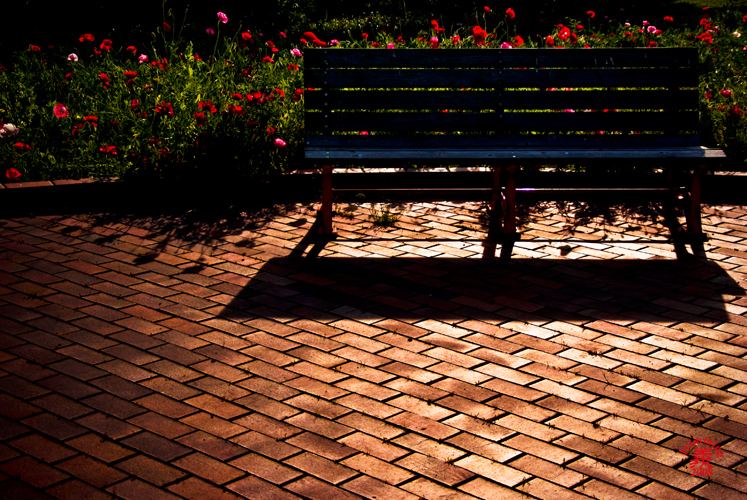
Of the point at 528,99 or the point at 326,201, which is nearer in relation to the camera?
the point at 326,201

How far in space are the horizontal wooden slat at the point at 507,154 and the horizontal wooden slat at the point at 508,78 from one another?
0.51m

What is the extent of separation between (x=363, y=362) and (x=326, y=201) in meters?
1.72

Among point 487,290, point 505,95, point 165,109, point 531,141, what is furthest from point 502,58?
point 165,109

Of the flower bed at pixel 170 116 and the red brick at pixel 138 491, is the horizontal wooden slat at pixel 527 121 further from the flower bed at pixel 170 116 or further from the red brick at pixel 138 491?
the red brick at pixel 138 491

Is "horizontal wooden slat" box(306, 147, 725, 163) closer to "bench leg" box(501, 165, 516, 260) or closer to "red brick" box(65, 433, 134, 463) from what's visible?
"bench leg" box(501, 165, 516, 260)

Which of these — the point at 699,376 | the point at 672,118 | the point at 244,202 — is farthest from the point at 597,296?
the point at 244,202

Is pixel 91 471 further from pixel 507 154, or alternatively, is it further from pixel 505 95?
pixel 505 95

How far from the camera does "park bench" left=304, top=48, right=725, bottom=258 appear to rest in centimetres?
553

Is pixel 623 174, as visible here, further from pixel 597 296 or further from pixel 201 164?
pixel 201 164

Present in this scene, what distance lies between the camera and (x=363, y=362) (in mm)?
3789

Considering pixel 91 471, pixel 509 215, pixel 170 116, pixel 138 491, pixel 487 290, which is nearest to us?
pixel 138 491

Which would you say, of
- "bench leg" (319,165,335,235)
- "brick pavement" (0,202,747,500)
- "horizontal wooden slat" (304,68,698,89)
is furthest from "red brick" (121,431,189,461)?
"horizontal wooden slat" (304,68,698,89)

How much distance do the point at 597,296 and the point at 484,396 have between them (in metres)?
1.33

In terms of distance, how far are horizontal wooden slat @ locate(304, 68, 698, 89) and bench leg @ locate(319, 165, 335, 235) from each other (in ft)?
2.31
